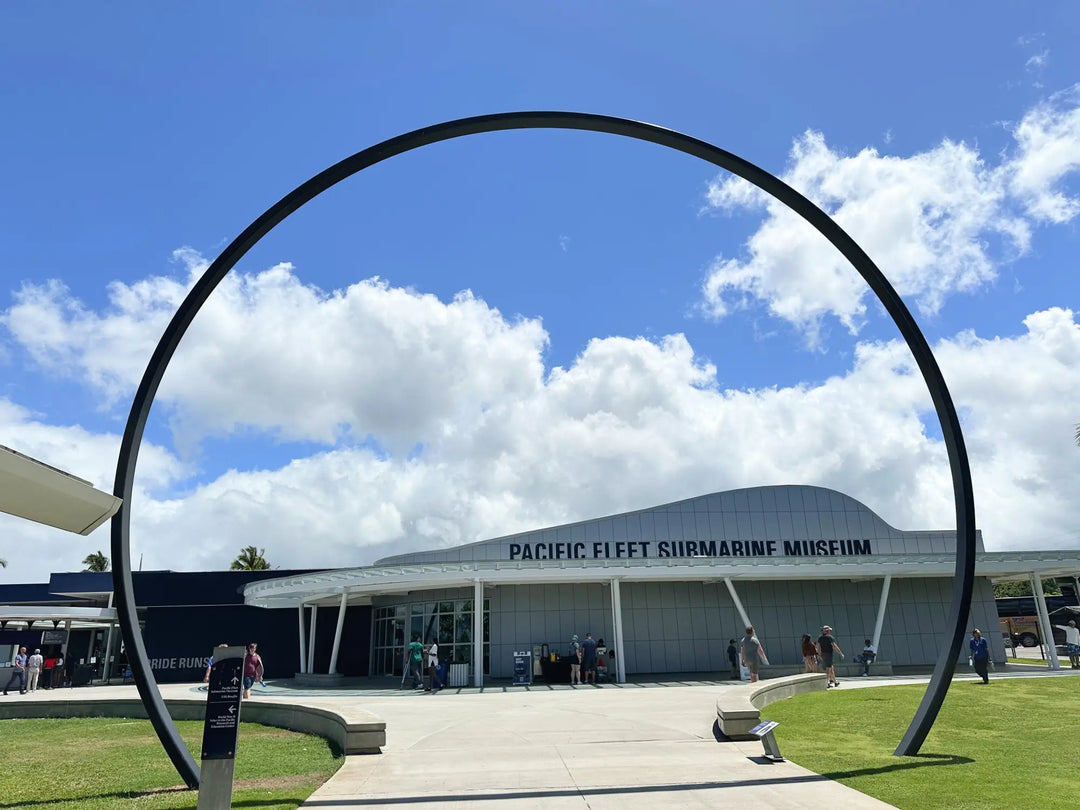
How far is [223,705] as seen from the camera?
24.4ft

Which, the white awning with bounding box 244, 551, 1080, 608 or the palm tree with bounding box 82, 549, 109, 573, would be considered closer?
the white awning with bounding box 244, 551, 1080, 608

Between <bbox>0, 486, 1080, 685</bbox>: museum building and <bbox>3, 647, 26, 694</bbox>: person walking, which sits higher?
<bbox>0, 486, 1080, 685</bbox>: museum building

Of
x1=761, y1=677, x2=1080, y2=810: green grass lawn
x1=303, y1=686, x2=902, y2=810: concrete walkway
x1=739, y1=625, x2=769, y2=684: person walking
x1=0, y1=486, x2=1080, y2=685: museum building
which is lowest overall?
x1=761, y1=677, x2=1080, y2=810: green grass lawn

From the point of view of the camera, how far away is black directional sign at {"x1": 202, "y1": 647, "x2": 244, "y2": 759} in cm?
728

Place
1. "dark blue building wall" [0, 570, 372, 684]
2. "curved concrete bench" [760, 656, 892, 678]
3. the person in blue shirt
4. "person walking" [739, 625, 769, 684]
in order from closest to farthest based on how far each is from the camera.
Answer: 1. "person walking" [739, 625, 769, 684]
2. the person in blue shirt
3. "curved concrete bench" [760, 656, 892, 678]
4. "dark blue building wall" [0, 570, 372, 684]

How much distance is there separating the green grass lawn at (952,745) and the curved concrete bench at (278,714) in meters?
5.65

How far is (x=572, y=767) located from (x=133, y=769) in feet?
19.8

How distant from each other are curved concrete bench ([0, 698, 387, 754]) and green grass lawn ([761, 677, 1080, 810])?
565 centimetres

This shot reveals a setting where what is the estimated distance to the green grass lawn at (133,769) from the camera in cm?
813

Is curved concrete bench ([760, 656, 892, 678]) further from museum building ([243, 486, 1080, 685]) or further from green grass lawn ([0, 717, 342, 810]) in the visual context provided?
green grass lawn ([0, 717, 342, 810])

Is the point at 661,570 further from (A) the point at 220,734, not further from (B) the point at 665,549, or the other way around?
(A) the point at 220,734

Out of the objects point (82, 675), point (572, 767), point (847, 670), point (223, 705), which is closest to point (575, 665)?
point (847, 670)

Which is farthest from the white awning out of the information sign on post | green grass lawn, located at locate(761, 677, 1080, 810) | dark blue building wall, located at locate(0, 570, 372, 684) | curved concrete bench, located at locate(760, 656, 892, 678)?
the information sign on post

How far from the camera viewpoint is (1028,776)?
847cm
